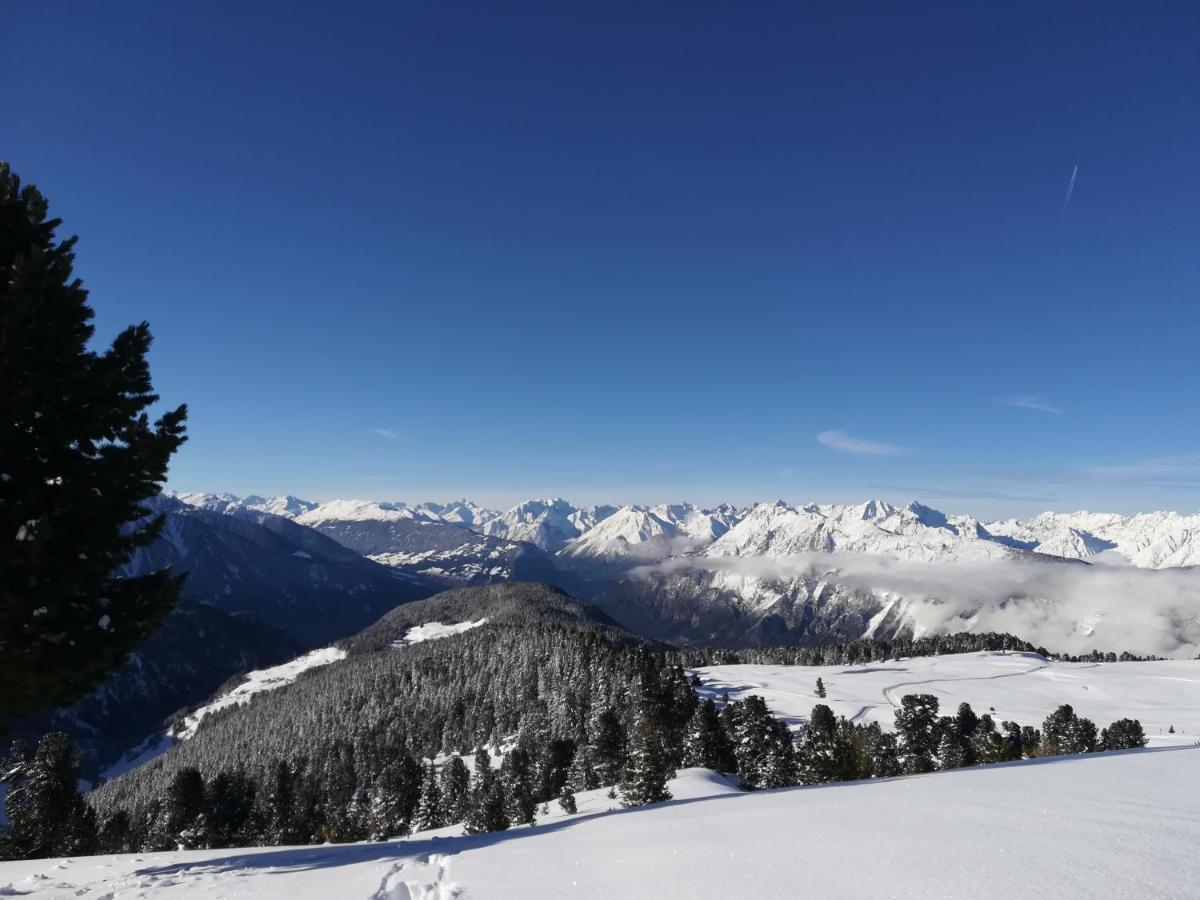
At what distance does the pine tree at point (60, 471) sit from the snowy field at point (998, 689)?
402ft

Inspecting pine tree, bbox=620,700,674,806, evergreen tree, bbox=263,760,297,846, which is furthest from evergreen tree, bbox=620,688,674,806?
evergreen tree, bbox=263,760,297,846

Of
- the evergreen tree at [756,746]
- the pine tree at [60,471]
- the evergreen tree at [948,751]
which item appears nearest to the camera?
the pine tree at [60,471]

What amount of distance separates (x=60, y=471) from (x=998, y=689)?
191 meters

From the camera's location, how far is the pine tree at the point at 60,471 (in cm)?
1011

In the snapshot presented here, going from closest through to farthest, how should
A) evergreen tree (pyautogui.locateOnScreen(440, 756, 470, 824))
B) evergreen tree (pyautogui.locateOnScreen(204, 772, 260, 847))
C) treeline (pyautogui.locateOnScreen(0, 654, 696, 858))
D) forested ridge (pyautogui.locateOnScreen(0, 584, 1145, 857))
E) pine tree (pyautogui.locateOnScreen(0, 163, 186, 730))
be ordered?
1. pine tree (pyautogui.locateOnScreen(0, 163, 186, 730))
2. treeline (pyautogui.locateOnScreen(0, 654, 696, 858))
3. forested ridge (pyautogui.locateOnScreen(0, 584, 1145, 857))
4. evergreen tree (pyautogui.locateOnScreen(440, 756, 470, 824))
5. evergreen tree (pyautogui.locateOnScreen(204, 772, 260, 847))

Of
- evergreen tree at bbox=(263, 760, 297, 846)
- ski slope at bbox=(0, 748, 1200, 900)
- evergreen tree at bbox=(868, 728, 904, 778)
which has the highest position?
ski slope at bbox=(0, 748, 1200, 900)

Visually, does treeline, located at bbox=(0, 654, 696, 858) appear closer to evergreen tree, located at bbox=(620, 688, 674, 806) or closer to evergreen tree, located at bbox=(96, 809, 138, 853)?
evergreen tree, located at bbox=(620, 688, 674, 806)

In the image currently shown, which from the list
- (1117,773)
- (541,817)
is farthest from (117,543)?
(541,817)

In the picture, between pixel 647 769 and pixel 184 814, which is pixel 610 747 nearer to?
pixel 647 769

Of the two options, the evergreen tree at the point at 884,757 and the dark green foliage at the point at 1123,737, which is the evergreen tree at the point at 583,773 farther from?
the dark green foliage at the point at 1123,737

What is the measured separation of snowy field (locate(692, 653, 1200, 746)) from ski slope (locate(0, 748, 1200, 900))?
114295mm

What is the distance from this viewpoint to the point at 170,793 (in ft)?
247

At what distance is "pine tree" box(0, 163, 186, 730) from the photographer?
1011cm

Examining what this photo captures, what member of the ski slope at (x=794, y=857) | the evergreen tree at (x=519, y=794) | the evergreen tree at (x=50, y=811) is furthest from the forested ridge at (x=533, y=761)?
→ the ski slope at (x=794, y=857)
